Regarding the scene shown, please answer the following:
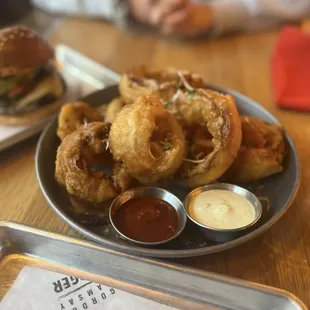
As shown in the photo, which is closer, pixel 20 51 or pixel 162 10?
pixel 20 51

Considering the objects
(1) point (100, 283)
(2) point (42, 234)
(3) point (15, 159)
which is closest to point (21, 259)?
(2) point (42, 234)

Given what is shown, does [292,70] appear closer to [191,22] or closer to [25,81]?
[191,22]

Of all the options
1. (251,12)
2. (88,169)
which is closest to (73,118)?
(88,169)

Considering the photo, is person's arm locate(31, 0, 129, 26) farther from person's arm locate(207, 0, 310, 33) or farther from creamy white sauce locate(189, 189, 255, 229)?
creamy white sauce locate(189, 189, 255, 229)

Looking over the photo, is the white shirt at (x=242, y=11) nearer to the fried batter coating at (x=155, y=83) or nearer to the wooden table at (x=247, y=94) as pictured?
the wooden table at (x=247, y=94)

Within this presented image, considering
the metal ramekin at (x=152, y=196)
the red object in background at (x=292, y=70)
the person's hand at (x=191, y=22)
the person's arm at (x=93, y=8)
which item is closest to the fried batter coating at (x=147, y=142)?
the metal ramekin at (x=152, y=196)
